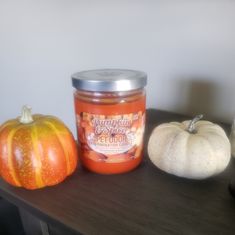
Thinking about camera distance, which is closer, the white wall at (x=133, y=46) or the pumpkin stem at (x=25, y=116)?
the pumpkin stem at (x=25, y=116)

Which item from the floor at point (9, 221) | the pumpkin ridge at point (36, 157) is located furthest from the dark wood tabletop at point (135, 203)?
the floor at point (9, 221)

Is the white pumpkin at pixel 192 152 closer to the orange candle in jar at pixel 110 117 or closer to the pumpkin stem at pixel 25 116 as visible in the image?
the orange candle in jar at pixel 110 117

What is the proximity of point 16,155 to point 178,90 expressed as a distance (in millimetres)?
396

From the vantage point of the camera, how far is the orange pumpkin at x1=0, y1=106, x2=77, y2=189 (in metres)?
0.37

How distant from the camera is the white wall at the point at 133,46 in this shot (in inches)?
22.3

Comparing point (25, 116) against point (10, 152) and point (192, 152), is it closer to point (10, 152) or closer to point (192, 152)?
point (10, 152)

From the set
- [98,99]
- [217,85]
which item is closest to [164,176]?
[98,99]

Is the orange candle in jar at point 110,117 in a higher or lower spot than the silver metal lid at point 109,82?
lower

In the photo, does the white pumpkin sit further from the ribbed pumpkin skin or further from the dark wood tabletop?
the ribbed pumpkin skin

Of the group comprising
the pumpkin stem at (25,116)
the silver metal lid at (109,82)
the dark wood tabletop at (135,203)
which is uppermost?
the silver metal lid at (109,82)

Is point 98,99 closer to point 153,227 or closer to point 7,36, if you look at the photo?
point 153,227

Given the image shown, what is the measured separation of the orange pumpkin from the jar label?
3 centimetres

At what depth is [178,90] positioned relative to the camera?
2.10 feet

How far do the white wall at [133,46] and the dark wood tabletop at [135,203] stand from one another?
0.74 feet
